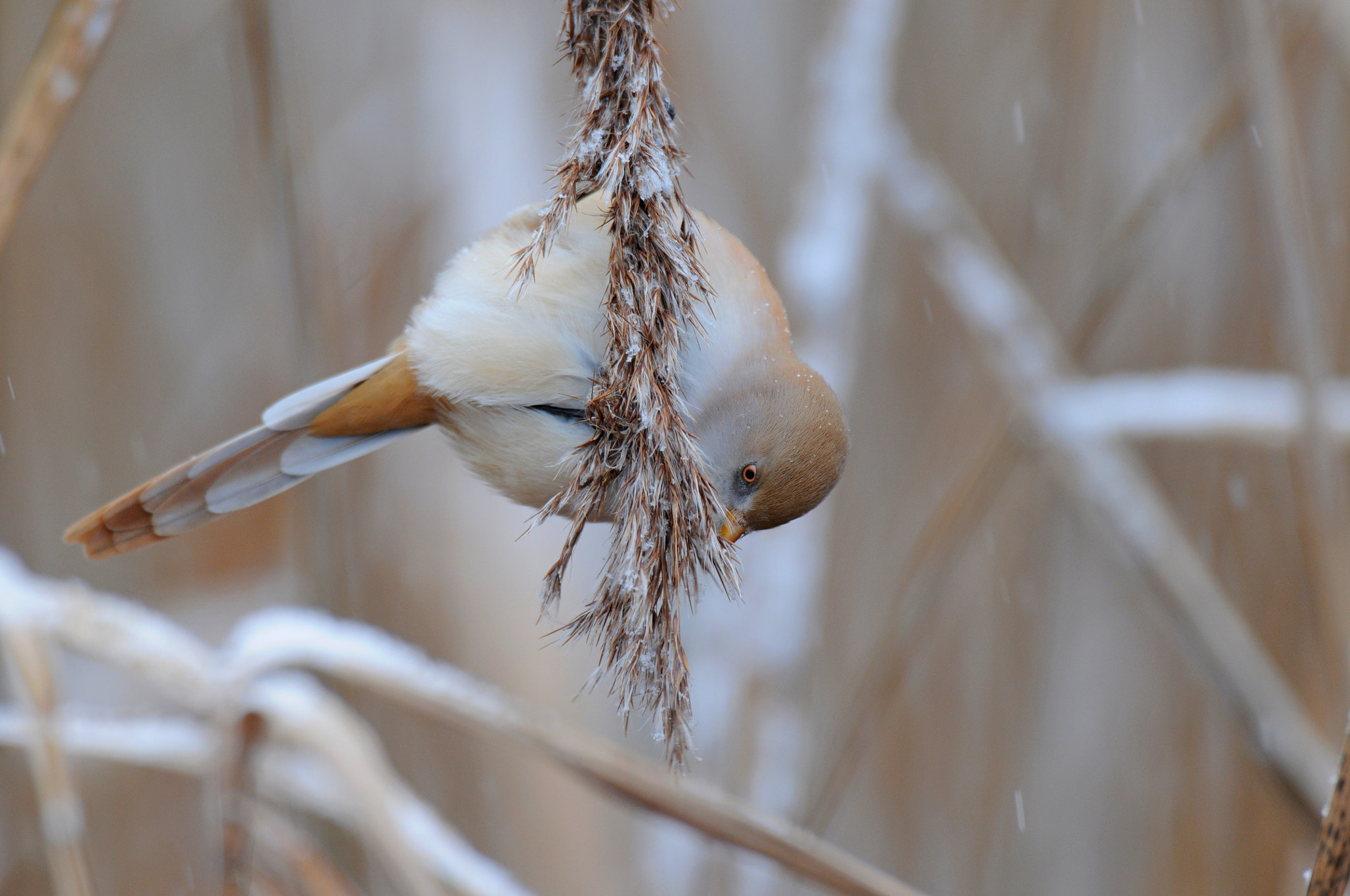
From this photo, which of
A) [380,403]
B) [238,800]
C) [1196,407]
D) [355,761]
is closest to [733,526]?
[380,403]

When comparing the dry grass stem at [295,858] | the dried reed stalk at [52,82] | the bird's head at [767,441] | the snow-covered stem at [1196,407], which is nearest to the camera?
the dried reed stalk at [52,82]

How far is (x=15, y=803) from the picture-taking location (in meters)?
1.92

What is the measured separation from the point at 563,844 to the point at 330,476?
0.95 meters

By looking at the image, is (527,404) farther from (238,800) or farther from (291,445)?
(238,800)

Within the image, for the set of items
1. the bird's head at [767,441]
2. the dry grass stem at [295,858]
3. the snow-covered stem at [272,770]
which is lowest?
the dry grass stem at [295,858]

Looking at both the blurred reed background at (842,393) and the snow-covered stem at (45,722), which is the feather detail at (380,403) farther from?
the blurred reed background at (842,393)

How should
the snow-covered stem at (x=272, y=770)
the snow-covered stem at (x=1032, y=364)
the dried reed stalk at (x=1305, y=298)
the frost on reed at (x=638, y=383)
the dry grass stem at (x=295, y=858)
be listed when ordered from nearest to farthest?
1. the frost on reed at (x=638, y=383)
2. the snow-covered stem at (x=272, y=770)
3. the dry grass stem at (x=295, y=858)
4. the dried reed stalk at (x=1305, y=298)
5. the snow-covered stem at (x=1032, y=364)

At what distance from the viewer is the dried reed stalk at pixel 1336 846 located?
74cm

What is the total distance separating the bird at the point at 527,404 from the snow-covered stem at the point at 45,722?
0.21 meters

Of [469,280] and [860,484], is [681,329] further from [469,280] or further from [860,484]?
[860,484]

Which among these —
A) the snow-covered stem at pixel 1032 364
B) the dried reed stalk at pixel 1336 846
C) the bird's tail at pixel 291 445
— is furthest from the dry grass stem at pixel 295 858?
the snow-covered stem at pixel 1032 364

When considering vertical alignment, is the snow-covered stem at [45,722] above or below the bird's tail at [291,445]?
below

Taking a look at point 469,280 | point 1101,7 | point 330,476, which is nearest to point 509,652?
point 330,476

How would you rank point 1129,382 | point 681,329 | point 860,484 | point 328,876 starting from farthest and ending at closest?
point 860,484 → point 1129,382 → point 328,876 → point 681,329
